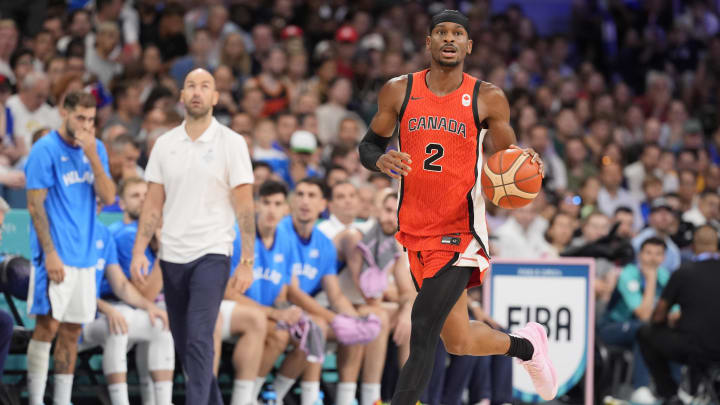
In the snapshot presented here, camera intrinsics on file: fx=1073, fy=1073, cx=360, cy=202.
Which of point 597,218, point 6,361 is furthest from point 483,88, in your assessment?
point 597,218

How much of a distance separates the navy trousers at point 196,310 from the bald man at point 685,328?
4.55 metres

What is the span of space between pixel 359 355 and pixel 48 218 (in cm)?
260

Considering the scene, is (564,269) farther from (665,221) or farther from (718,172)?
(718,172)

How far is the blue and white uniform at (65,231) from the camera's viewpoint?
706 cm

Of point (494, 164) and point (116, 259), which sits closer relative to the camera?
point (494, 164)

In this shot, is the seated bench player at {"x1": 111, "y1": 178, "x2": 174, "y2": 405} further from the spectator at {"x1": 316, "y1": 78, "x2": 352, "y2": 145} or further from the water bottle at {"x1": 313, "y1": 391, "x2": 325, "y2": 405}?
the spectator at {"x1": 316, "y1": 78, "x2": 352, "y2": 145}

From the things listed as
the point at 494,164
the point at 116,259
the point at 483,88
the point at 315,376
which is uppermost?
the point at 483,88

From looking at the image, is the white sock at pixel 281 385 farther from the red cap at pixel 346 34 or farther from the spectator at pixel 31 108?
the red cap at pixel 346 34

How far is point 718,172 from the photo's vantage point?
1392 cm

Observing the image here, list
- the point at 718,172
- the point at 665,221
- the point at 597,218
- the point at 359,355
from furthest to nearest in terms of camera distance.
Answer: the point at 718,172
the point at 665,221
the point at 597,218
the point at 359,355

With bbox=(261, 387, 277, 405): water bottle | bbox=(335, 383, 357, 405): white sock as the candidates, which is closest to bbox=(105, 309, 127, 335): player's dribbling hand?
bbox=(261, 387, 277, 405): water bottle

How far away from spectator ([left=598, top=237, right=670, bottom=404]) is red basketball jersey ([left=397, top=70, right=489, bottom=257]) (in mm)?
4556

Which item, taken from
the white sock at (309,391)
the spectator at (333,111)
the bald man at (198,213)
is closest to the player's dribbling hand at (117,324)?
the bald man at (198,213)

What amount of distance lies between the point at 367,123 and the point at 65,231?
616 cm
